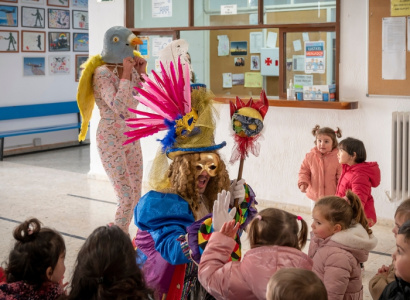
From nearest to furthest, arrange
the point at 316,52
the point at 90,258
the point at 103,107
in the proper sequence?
the point at 90,258, the point at 103,107, the point at 316,52

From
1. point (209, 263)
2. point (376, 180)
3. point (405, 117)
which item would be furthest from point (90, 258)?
point (405, 117)

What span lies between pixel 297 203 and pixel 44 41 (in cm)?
532

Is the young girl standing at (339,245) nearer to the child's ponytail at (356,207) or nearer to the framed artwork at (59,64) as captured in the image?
the child's ponytail at (356,207)

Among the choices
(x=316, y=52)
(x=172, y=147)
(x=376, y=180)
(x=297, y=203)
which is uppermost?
(x=316, y=52)

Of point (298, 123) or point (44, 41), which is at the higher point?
point (44, 41)

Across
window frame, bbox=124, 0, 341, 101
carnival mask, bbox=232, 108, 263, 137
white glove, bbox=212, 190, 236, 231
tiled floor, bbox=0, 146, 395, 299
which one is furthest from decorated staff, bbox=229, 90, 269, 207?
window frame, bbox=124, 0, 341, 101

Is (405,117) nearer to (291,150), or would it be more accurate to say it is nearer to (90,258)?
(291,150)

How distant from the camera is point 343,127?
19.1 ft

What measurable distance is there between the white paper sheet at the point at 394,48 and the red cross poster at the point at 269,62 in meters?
1.12

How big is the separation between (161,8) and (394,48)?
257cm

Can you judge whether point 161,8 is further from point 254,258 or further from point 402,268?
point 402,268

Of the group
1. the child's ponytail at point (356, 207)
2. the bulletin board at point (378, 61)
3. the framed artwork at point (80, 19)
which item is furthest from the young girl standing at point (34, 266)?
the framed artwork at point (80, 19)

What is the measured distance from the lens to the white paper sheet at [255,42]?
6438mm

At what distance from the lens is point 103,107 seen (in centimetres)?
495
